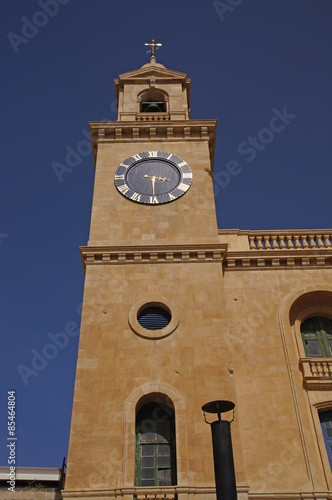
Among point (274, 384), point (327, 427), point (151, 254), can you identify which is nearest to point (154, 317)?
point (151, 254)

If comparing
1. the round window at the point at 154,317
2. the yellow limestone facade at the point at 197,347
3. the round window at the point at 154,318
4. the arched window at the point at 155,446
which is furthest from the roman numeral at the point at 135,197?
the arched window at the point at 155,446

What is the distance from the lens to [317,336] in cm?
1853

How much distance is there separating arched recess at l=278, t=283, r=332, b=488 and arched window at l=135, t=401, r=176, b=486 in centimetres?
361

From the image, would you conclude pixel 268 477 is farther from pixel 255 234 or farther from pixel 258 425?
pixel 255 234

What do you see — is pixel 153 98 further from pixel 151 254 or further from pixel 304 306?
pixel 304 306

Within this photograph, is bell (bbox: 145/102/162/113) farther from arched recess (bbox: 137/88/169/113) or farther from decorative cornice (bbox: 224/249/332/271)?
decorative cornice (bbox: 224/249/332/271)

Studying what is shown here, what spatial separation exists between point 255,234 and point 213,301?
388 centimetres

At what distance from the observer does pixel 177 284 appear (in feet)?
61.5

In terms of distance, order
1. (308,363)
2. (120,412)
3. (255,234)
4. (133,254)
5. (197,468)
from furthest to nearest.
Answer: (255,234), (133,254), (308,363), (120,412), (197,468)

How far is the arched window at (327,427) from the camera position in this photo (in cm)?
1580

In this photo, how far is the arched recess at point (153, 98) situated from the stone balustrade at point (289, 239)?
967 cm

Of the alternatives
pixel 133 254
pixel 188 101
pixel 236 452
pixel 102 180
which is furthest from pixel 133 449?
pixel 188 101

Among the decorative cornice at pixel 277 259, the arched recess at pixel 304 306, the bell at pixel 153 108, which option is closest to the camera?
the arched recess at pixel 304 306

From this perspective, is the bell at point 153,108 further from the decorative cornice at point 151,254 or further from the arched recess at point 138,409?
the arched recess at point 138,409
